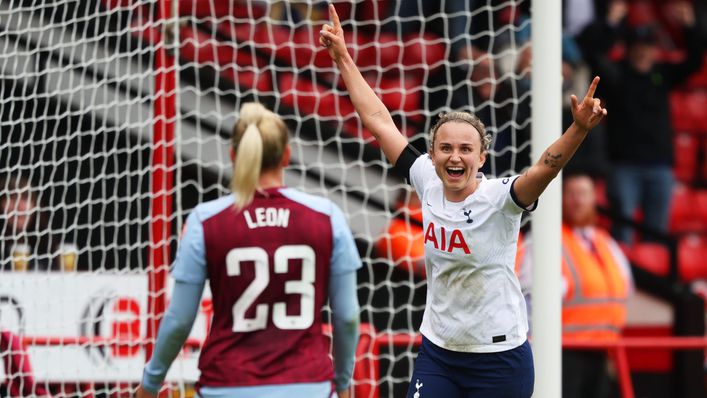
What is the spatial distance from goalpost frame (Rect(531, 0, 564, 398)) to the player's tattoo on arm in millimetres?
1575

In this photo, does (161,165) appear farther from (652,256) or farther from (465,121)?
(652,256)

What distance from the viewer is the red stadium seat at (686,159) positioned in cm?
1266

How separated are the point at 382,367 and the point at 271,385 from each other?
3830 millimetres

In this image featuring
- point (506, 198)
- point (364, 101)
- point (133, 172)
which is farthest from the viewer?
point (133, 172)

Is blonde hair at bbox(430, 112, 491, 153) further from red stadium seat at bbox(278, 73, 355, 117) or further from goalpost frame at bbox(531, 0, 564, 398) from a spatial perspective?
red stadium seat at bbox(278, 73, 355, 117)

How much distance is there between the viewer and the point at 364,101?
5082mm

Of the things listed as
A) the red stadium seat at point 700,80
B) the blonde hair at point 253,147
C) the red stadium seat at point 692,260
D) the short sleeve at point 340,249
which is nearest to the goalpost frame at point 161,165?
the blonde hair at point 253,147

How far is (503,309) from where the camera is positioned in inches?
183

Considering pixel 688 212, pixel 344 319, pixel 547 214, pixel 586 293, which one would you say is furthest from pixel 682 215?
pixel 344 319

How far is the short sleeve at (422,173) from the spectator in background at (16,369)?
2905mm

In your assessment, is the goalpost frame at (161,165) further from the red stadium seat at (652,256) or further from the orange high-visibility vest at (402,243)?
the red stadium seat at (652,256)

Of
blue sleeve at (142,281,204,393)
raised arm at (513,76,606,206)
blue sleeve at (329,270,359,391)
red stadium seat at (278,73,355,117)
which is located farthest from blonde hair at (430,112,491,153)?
red stadium seat at (278,73,355,117)

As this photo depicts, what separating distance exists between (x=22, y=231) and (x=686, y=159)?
7.55m

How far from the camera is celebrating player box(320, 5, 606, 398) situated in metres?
4.59
